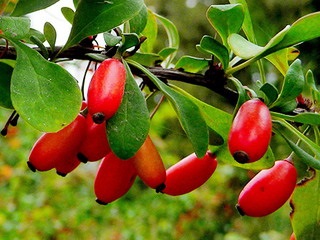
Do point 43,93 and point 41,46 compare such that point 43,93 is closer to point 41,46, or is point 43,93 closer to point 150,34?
point 41,46

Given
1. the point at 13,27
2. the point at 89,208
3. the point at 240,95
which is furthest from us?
the point at 89,208

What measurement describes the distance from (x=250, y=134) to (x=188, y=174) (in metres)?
0.17

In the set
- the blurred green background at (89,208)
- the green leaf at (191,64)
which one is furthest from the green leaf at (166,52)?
the blurred green background at (89,208)

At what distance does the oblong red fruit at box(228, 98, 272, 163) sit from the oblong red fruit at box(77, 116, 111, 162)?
0.52 feet

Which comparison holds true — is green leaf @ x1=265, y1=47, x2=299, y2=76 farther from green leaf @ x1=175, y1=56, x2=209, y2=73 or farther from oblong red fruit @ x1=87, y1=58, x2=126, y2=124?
oblong red fruit @ x1=87, y1=58, x2=126, y2=124

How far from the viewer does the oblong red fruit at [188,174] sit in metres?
0.79

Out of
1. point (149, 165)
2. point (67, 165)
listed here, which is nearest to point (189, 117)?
point (149, 165)

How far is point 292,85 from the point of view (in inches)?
28.9

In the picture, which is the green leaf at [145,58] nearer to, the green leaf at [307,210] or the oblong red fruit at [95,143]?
the oblong red fruit at [95,143]

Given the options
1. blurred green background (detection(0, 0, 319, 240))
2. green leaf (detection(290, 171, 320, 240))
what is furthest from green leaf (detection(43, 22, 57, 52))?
blurred green background (detection(0, 0, 319, 240))

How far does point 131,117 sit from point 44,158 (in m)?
0.12

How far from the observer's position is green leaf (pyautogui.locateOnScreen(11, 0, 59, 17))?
2.38 feet

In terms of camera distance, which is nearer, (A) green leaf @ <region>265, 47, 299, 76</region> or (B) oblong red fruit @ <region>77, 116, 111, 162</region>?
(B) oblong red fruit @ <region>77, 116, 111, 162</region>

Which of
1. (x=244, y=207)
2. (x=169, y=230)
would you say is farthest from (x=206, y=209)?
(x=244, y=207)
